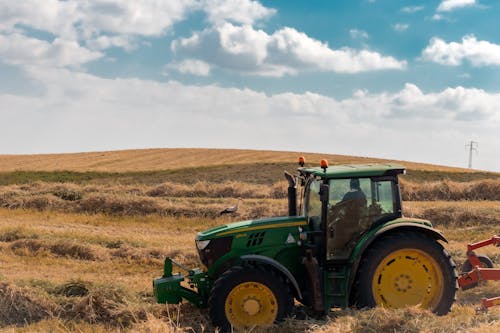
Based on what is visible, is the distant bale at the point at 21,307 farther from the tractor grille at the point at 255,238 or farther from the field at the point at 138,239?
the tractor grille at the point at 255,238

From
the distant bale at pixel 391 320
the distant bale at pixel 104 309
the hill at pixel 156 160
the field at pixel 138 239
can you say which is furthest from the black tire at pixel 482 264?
the hill at pixel 156 160

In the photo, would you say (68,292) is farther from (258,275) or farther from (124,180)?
(124,180)

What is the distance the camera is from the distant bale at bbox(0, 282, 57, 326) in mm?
7867

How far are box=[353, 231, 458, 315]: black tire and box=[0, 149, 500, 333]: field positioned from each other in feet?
1.01

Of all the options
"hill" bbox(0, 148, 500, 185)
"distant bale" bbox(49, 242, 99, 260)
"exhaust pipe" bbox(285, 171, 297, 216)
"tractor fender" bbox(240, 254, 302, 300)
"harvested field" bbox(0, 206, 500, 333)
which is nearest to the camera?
"harvested field" bbox(0, 206, 500, 333)

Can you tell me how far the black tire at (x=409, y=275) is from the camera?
6.82 metres

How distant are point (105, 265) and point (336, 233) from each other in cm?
657

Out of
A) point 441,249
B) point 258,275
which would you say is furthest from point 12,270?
point 441,249

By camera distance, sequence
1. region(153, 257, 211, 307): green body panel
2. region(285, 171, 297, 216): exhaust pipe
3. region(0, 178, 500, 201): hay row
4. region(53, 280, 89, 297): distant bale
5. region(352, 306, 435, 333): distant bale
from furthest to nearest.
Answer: region(0, 178, 500, 201): hay row, region(53, 280, 89, 297): distant bale, region(285, 171, 297, 216): exhaust pipe, region(153, 257, 211, 307): green body panel, region(352, 306, 435, 333): distant bale

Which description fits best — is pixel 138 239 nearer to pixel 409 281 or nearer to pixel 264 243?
pixel 264 243

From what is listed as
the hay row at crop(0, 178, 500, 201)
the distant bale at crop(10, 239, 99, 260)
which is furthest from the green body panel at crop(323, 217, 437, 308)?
the hay row at crop(0, 178, 500, 201)

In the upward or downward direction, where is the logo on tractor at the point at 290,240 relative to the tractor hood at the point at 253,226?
downward

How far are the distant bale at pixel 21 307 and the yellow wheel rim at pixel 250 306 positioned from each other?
288 cm

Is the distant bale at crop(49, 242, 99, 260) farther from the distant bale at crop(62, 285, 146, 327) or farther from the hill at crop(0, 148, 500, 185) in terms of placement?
the hill at crop(0, 148, 500, 185)
